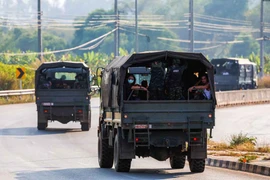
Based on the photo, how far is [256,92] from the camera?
6431 cm

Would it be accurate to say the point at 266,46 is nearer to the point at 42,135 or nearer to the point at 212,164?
the point at 42,135

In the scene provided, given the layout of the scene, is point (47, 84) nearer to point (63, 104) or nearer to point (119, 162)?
point (63, 104)

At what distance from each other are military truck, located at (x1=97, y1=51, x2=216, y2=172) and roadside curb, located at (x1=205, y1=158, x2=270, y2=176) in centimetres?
100

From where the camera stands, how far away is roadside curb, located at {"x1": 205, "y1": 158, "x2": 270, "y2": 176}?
63.7ft

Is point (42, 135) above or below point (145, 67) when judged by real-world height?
below

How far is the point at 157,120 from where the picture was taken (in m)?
19.5

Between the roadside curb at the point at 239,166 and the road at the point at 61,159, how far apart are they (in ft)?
0.90

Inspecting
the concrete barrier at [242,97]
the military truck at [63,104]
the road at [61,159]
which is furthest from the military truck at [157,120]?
the concrete barrier at [242,97]

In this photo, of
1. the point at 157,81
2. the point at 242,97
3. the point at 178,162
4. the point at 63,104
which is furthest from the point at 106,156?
the point at 242,97

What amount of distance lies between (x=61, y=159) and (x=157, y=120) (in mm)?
5452

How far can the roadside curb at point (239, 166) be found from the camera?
764 inches

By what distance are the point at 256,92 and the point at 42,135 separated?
107 ft

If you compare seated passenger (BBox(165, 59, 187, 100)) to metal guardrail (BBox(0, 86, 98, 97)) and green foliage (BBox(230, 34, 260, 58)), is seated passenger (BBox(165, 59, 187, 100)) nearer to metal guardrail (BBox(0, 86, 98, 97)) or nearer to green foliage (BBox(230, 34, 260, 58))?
metal guardrail (BBox(0, 86, 98, 97))

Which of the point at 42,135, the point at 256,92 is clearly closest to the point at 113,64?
the point at 42,135
